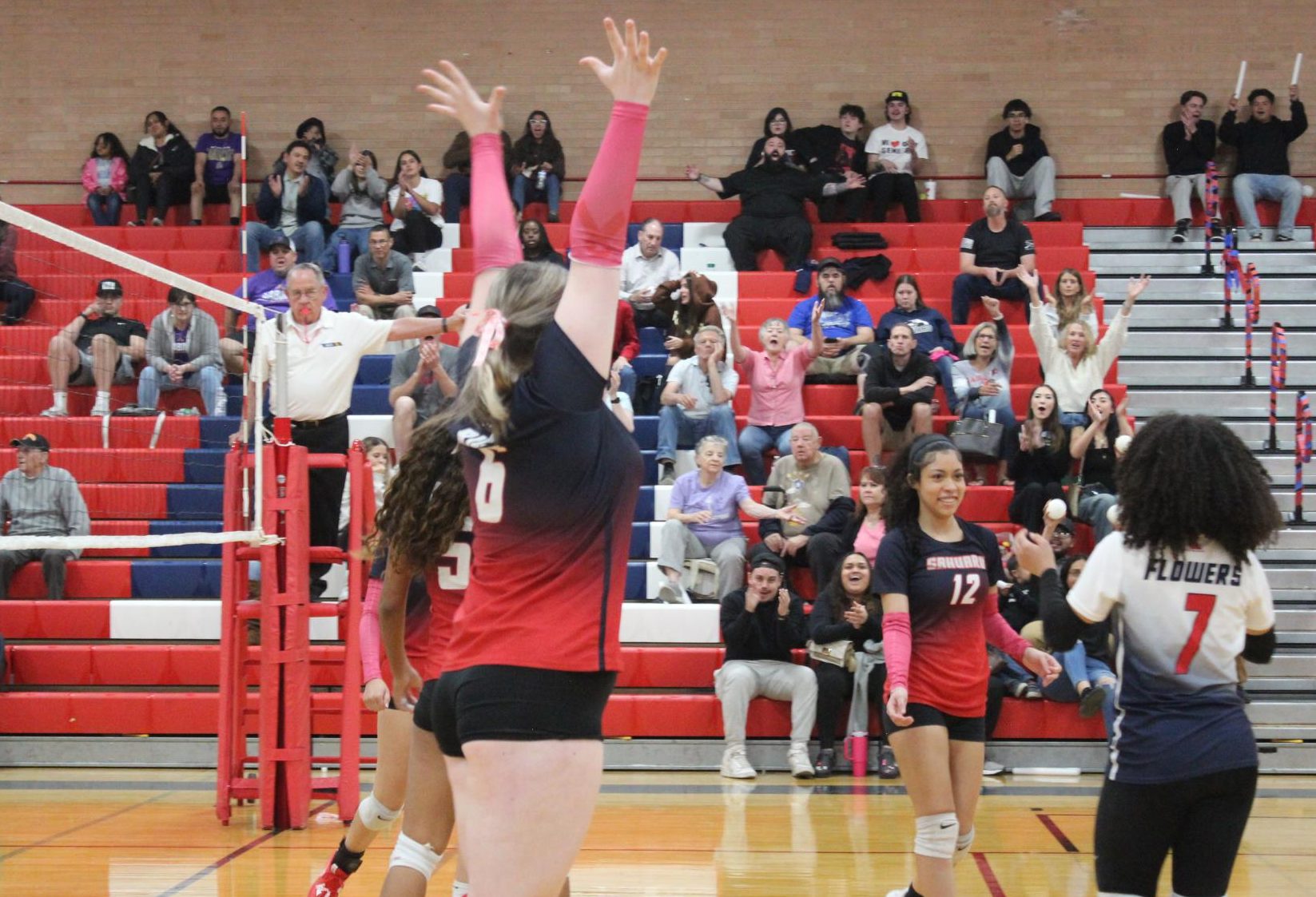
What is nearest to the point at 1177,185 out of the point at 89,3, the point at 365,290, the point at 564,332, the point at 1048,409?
the point at 1048,409

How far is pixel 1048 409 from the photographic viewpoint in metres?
11.5

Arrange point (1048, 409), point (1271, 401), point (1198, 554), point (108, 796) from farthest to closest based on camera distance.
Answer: point (1271, 401) < point (1048, 409) < point (108, 796) < point (1198, 554)

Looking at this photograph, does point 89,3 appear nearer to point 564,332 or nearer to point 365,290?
point 365,290

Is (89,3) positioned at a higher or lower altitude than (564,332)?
higher

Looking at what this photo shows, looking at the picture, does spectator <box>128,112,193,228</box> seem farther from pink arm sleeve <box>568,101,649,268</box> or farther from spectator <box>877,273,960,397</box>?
pink arm sleeve <box>568,101,649,268</box>


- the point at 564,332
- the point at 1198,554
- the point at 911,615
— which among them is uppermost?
the point at 564,332

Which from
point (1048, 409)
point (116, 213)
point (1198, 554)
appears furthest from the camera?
point (116, 213)

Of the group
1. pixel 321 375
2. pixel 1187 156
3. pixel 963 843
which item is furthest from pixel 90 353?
pixel 1187 156

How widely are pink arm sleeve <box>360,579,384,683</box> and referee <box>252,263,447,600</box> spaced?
10.1ft

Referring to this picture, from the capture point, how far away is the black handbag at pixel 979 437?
11.9m

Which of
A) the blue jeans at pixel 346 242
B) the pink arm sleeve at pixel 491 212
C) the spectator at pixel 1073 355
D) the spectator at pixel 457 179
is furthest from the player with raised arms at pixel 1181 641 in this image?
the spectator at pixel 457 179

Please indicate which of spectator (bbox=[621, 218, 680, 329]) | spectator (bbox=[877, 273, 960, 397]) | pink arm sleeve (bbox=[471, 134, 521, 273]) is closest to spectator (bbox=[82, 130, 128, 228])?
spectator (bbox=[621, 218, 680, 329])

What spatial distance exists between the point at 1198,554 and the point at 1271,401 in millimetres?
9825

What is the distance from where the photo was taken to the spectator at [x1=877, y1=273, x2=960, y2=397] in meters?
12.7
